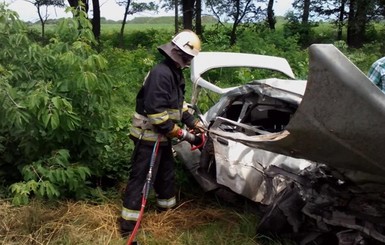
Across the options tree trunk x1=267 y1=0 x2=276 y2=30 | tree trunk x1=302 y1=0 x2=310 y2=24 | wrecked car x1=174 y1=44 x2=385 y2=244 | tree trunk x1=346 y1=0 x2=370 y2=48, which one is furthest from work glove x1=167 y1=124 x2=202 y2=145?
tree trunk x1=267 y1=0 x2=276 y2=30

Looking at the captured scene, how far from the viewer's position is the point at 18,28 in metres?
4.32

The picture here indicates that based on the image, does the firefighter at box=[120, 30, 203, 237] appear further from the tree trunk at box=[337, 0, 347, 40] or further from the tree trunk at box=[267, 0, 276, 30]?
the tree trunk at box=[267, 0, 276, 30]

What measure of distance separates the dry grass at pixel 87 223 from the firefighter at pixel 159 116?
197 mm

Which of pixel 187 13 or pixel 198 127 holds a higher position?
pixel 187 13

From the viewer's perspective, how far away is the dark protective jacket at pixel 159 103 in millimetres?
3831

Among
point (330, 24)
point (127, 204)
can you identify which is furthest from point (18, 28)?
point (330, 24)

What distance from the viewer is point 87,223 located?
412 cm

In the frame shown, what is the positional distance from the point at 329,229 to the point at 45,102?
2349 millimetres

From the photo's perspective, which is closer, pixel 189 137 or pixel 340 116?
pixel 340 116

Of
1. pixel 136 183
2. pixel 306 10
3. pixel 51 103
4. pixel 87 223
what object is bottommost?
pixel 87 223

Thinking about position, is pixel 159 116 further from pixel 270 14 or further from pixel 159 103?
pixel 270 14

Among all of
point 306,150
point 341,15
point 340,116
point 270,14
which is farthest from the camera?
point 270,14

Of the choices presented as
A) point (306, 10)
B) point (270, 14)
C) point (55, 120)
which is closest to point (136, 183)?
point (55, 120)

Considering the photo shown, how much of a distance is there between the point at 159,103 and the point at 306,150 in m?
→ 1.46
